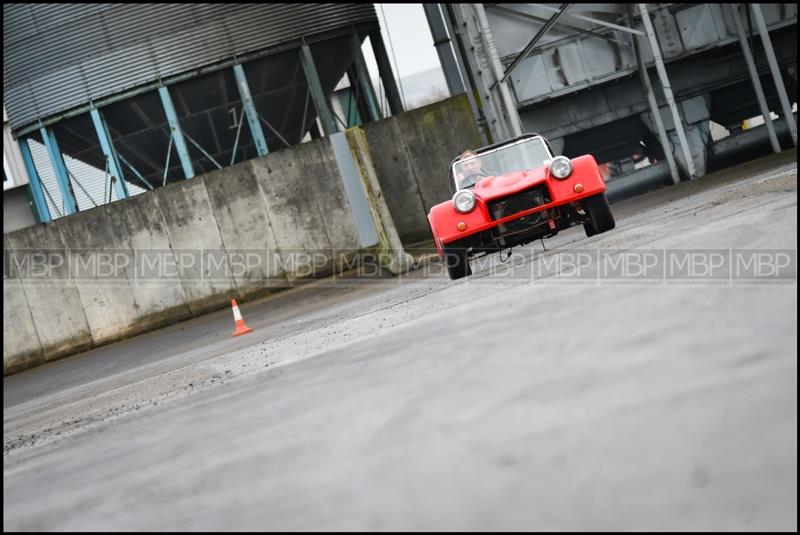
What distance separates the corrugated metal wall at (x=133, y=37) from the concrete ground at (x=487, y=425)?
41.8ft

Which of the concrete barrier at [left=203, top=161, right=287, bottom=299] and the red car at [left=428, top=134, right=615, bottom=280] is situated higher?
the concrete barrier at [left=203, top=161, right=287, bottom=299]

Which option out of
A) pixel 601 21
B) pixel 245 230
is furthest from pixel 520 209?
pixel 601 21

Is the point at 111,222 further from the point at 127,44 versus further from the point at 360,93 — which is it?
the point at 360,93

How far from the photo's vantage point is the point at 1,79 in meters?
19.9

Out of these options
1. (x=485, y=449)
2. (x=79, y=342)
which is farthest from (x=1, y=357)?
A: (x=485, y=449)

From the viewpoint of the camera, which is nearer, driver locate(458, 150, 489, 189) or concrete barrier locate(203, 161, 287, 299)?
driver locate(458, 150, 489, 189)

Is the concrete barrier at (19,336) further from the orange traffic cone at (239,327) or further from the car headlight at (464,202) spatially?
the car headlight at (464,202)

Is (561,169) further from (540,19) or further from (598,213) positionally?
(540,19)

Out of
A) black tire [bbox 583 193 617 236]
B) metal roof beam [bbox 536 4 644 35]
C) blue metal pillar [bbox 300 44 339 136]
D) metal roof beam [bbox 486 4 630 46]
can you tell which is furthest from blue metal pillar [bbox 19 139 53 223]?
black tire [bbox 583 193 617 236]

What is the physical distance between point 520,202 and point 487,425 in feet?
21.9

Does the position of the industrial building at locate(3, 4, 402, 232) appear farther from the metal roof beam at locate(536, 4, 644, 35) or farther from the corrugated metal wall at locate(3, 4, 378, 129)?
the metal roof beam at locate(536, 4, 644, 35)

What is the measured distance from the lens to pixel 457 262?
10.3 metres

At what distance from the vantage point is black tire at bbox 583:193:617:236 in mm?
10117

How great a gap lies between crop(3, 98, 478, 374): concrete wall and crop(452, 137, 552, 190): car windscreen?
5.54m
